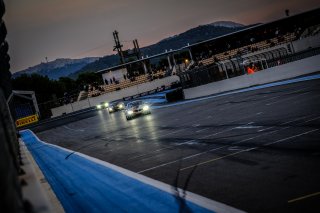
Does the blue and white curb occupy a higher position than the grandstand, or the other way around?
the grandstand

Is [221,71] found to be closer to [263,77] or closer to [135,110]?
[263,77]

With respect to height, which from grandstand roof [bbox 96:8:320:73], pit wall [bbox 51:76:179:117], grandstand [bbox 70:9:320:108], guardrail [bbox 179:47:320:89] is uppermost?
grandstand roof [bbox 96:8:320:73]

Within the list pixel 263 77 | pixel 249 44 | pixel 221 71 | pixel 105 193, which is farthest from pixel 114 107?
pixel 105 193

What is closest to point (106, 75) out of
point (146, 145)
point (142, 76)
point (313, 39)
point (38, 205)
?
point (142, 76)

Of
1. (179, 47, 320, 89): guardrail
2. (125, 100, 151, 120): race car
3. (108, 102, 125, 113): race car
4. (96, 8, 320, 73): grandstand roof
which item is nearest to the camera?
(179, 47, 320, 89): guardrail

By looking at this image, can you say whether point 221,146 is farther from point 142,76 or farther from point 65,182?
point 142,76

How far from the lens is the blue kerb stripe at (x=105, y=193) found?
7.31m

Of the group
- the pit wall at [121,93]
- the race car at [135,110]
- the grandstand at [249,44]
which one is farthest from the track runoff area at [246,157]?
the pit wall at [121,93]

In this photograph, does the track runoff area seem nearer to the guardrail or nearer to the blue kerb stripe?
the blue kerb stripe

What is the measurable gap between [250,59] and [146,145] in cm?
1875

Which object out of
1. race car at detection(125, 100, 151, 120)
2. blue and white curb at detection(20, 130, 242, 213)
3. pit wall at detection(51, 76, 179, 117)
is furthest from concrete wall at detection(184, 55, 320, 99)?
pit wall at detection(51, 76, 179, 117)

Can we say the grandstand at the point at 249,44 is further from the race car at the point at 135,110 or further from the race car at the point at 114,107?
the race car at the point at 135,110

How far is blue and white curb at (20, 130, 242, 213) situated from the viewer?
689 centimetres

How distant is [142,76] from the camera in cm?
7550
